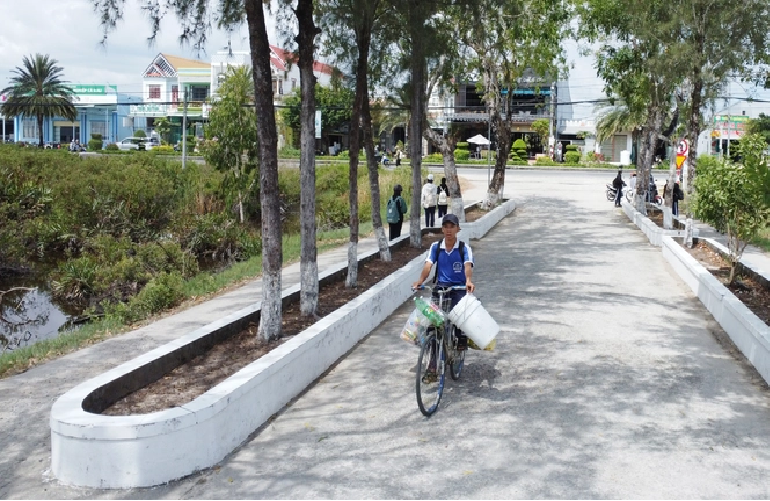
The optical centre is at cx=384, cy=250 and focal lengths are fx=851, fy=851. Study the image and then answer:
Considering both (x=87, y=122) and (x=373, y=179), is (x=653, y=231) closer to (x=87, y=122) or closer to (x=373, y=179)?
(x=373, y=179)

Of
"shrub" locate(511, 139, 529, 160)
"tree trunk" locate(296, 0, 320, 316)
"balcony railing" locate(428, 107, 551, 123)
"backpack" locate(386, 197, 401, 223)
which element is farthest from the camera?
"balcony railing" locate(428, 107, 551, 123)

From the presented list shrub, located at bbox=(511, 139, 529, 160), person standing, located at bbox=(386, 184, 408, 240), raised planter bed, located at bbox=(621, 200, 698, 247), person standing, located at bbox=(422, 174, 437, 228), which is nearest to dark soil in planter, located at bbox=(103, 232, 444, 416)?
person standing, located at bbox=(386, 184, 408, 240)

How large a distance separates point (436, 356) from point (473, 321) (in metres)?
0.48

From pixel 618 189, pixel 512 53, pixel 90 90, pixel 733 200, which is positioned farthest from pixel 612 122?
pixel 90 90

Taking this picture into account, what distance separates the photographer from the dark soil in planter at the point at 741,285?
11.1m

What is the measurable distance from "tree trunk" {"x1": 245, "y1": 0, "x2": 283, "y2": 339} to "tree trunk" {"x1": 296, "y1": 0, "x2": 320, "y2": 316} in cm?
125

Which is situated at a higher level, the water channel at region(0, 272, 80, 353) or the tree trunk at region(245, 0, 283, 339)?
the tree trunk at region(245, 0, 283, 339)

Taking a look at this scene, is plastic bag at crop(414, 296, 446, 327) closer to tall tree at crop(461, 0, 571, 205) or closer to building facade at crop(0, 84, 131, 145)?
tall tree at crop(461, 0, 571, 205)

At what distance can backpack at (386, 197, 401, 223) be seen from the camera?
18469 millimetres

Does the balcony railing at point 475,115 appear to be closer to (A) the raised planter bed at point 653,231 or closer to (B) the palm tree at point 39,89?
(B) the palm tree at point 39,89

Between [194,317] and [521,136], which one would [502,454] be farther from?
[521,136]

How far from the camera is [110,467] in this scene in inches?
222

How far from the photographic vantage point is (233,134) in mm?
29031

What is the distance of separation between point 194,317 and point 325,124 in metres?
59.4
